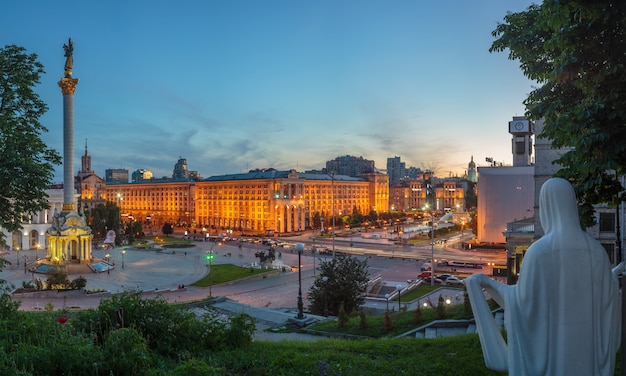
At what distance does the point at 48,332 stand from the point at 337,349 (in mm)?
6706

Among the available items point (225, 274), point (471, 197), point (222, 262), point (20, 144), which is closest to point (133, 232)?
point (222, 262)

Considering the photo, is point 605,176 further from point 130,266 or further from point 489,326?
point 130,266

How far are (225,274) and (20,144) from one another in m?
33.5

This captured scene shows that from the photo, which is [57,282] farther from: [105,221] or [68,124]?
[105,221]

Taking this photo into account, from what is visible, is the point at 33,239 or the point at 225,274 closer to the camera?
the point at 225,274

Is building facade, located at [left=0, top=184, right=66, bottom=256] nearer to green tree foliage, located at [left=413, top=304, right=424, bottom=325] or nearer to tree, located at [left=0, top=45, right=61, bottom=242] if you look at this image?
tree, located at [left=0, top=45, right=61, bottom=242]

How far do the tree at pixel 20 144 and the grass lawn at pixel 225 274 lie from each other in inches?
1011

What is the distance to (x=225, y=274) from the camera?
157ft

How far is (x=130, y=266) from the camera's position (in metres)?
54.7

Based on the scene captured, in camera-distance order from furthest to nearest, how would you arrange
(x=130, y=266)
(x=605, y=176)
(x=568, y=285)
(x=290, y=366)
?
(x=130, y=266)
(x=605, y=176)
(x=290, y=366)
(x=568, y=285)

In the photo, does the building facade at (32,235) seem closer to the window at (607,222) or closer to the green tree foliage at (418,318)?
the green tree foliage at (418,318)

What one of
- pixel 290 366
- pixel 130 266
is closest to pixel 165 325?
pixel 290 366

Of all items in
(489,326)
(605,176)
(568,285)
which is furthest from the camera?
(605,176)

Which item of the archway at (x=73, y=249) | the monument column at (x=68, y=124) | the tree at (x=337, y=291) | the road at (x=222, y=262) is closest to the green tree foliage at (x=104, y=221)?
the road at (x=222, y=262)
